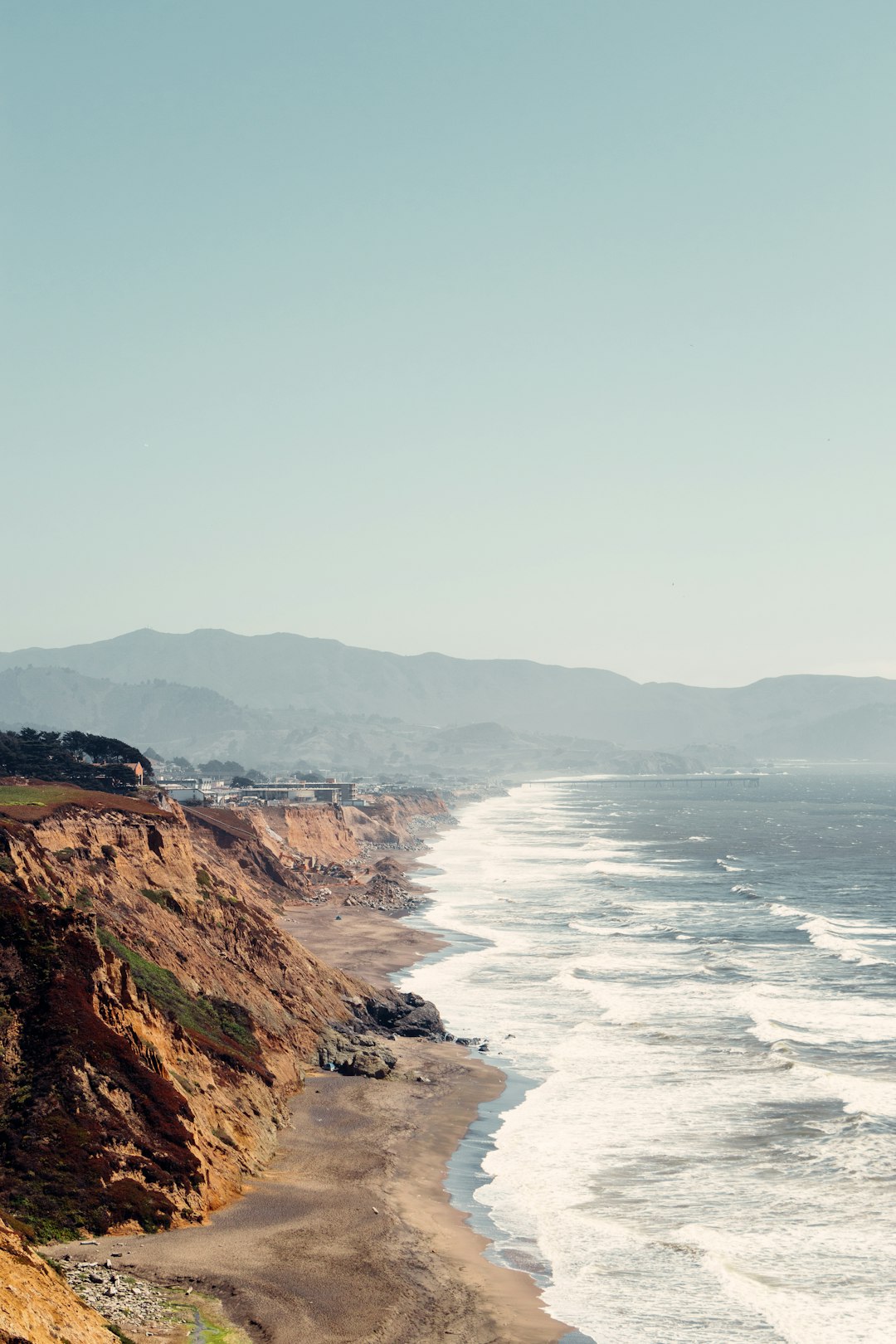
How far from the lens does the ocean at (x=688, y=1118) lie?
3494 centimetres

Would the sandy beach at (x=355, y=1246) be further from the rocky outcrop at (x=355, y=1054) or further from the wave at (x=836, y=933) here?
the wave at (x=836, y=933)

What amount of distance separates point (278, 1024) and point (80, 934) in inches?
756

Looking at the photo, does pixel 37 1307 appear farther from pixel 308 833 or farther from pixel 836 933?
pixel 308 833

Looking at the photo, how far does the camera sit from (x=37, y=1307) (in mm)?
23859

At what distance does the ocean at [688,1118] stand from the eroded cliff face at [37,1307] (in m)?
13.4

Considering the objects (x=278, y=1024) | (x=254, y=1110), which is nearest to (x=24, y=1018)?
(x=254, y=1110)

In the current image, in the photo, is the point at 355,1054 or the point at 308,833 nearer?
the point at 355,1054

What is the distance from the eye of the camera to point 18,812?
6481 cm

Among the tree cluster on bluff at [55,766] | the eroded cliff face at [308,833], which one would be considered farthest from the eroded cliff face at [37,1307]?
the eroded cliff face at [308,833]

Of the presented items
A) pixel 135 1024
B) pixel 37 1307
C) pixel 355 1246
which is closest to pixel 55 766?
pixel 135 1024

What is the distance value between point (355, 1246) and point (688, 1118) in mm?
17871

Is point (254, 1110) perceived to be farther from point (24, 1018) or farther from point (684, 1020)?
point (684, 1020)

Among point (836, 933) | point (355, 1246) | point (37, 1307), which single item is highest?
point (37, 1307)

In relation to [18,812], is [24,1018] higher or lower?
lower
